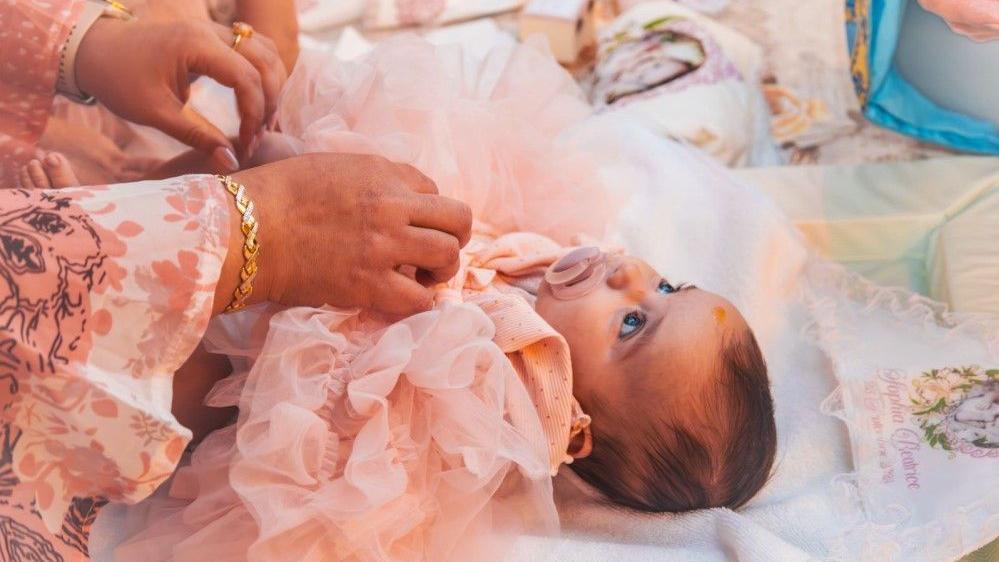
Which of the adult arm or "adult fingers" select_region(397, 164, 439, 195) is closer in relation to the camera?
"adult fingers" select_region(397, 164, 439, 195)

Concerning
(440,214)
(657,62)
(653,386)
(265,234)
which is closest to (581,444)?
(653,386)

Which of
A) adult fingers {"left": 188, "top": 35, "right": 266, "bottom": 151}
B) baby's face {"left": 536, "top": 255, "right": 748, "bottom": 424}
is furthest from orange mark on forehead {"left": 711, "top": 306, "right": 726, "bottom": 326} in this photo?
adult fingers {"left": 188, "top": 35, "right": 266, "bottom": 151}

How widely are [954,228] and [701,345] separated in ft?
1.94

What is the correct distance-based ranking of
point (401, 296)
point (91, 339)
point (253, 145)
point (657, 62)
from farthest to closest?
1. point (657, 62)
2. point (253, 145)
3. point (401, 296)
4. point (91, 339)

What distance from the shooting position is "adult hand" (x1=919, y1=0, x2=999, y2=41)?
1320mm

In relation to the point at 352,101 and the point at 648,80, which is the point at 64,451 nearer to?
the point at 352,101

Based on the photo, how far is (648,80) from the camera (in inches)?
69.3

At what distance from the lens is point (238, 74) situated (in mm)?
1057

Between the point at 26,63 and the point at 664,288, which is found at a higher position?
the point at 26,63

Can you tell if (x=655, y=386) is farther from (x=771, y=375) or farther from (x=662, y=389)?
(x=771, y=375)

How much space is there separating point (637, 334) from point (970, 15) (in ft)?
2.50

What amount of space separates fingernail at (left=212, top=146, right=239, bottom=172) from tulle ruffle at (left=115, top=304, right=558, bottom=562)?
0.27m

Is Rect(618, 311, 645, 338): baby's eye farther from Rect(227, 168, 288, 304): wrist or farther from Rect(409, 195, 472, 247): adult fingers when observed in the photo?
Rect(227, 168, 288, 304): wrist

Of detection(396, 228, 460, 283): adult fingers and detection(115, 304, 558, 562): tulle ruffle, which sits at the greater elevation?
detection(396, 228, 460, 283): adult fingers
